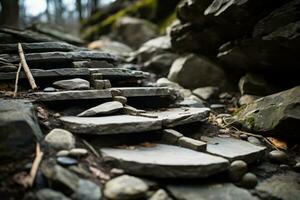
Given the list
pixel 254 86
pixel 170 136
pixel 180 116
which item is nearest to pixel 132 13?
pixel 254 86

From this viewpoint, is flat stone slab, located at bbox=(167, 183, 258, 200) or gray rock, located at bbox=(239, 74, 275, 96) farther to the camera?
gray rock, located at bbox=(239, 74, 275, 96)

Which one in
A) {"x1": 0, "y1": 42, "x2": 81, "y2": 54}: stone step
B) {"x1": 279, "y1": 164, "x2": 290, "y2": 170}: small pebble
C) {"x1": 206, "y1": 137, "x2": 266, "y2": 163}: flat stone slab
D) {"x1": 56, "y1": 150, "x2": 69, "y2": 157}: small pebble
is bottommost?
{"x1": 279, "y1": 164, "x2": 290, "y2": 170}: small pebble

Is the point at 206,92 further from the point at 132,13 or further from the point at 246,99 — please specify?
the point at 132,13

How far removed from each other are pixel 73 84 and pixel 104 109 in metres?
0.69

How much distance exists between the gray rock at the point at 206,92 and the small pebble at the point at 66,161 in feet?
11.4

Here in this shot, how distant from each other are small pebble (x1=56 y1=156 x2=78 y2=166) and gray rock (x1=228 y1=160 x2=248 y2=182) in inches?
60.1

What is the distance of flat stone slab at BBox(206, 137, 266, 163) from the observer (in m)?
3.31

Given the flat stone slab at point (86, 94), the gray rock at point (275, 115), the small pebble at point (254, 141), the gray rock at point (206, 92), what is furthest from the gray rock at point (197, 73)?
the small pebble at point (254, 141)

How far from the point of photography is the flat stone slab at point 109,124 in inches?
124

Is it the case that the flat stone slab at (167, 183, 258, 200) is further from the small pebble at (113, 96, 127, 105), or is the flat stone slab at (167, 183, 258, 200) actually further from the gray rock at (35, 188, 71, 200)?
the small pebble at (113, 96, 127, 105)

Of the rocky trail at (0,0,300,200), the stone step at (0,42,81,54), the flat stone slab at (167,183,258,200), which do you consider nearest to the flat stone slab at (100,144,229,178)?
the rocky trail at (0,0,300,200)

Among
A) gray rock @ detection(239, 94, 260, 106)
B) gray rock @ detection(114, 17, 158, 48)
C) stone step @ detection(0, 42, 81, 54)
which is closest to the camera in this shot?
stone step @ detection(0, 42, 81, 54)

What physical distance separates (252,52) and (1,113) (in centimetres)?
385

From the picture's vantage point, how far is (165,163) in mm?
2816
